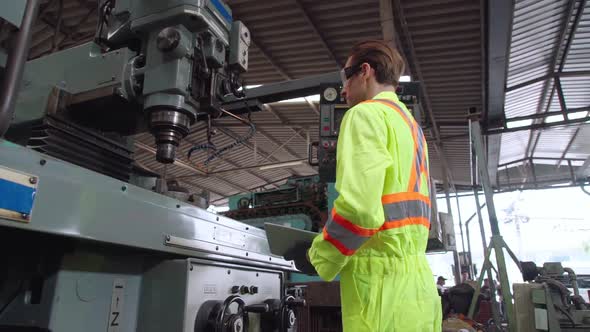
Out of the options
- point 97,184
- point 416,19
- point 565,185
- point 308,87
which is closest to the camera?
point 97,184

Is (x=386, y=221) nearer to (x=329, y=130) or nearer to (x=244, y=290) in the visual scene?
(x=244, y=290)

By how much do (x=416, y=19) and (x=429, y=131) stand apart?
3.39m

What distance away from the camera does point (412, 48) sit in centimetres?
484

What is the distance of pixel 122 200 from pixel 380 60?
83cm

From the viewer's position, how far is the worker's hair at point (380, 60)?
1176 millimetres

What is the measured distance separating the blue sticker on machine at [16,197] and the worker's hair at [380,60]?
931 mm

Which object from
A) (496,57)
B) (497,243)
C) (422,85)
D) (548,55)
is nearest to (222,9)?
(497,243)

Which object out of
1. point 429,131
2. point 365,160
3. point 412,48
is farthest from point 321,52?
point 365,160

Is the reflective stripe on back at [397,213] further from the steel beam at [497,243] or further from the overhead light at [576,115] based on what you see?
the overhead light at [576,115]

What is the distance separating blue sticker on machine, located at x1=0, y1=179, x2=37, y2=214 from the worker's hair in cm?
93

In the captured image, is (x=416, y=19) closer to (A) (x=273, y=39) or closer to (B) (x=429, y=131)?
(A) (x=273, y=39)

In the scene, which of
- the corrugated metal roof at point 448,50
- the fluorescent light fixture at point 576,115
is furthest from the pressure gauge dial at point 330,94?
the fluorescent light fixture at point 576,115

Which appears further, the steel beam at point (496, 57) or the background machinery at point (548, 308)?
the steel beam at point (496, 57)

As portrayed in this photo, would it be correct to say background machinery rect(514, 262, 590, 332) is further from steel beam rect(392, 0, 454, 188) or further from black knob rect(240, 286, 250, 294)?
steel beam rect(392, 0, 454, 188)
